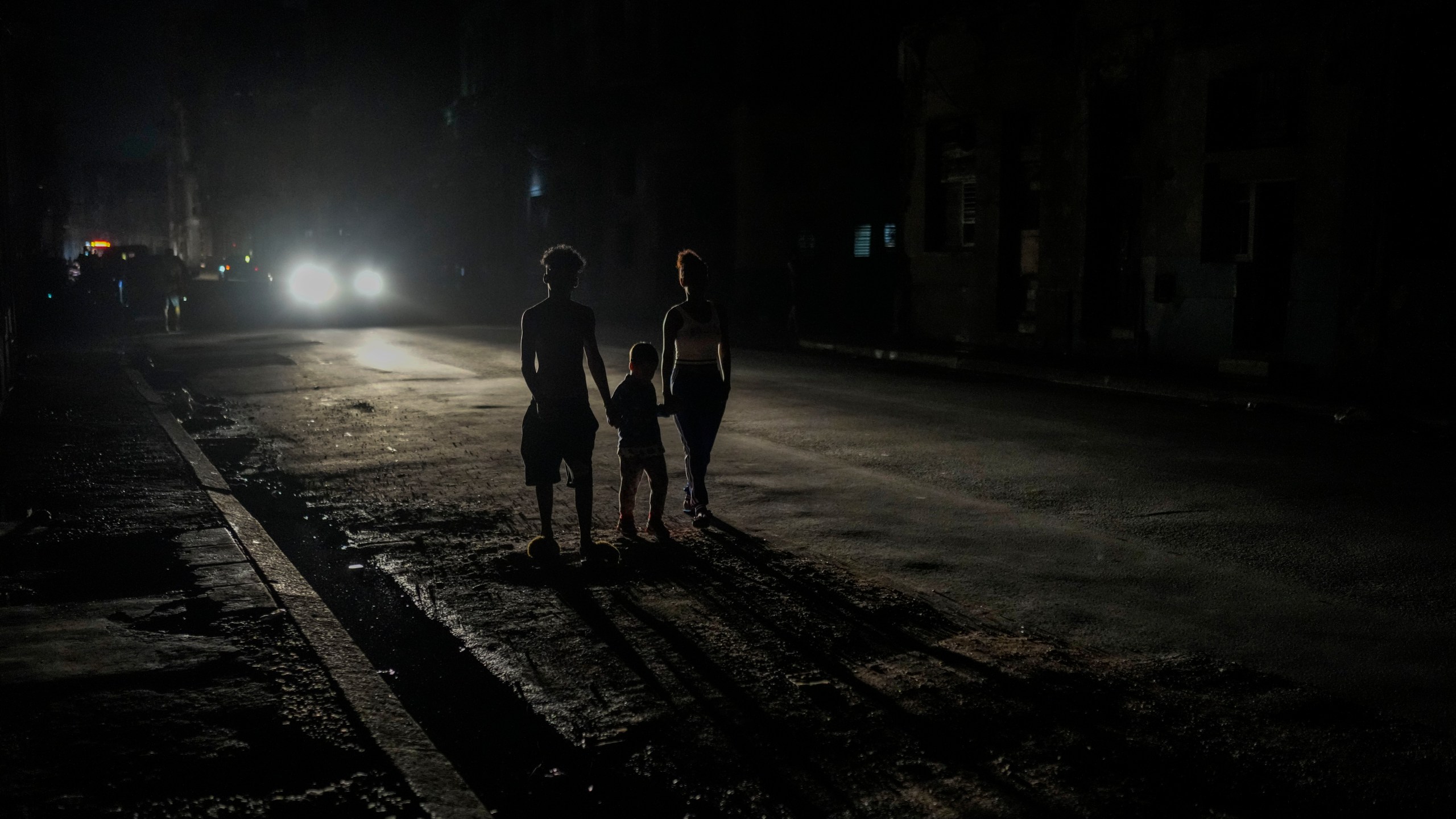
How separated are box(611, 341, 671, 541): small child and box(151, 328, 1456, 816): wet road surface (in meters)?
0.35

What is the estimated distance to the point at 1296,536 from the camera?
24.4ft

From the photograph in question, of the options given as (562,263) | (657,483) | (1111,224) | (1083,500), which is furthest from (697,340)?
(1111,224)

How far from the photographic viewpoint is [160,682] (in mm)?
4742

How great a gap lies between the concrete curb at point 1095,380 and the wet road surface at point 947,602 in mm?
1790

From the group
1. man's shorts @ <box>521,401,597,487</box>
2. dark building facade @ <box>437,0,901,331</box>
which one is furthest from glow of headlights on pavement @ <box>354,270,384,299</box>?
man's shorts @ <box>521,401,597,487</box>

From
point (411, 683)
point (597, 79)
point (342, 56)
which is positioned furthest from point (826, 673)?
point (342, 56)

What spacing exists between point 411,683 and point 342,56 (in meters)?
69.6

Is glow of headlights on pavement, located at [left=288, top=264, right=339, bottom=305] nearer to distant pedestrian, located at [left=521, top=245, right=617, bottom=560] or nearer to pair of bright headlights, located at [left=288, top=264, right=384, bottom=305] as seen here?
pair of bright headlights, located at [left=288, top=264, right=384, bottom=305]

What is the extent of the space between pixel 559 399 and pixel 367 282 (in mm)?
39041

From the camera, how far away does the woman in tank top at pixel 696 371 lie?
7.80 metres

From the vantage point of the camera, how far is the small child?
721 cm

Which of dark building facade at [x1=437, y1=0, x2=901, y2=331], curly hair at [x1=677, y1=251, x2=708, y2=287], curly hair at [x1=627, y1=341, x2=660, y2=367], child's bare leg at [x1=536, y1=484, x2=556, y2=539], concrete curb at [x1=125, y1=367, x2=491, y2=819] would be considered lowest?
concrete curb at [x1=125, y1=367, x2=491, y2=819]

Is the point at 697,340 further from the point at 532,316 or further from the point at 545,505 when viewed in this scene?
the point at 545,505

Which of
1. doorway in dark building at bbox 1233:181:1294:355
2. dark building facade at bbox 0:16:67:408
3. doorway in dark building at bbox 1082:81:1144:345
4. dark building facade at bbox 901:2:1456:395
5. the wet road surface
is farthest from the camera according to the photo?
doorway in dark building at bbox 1082:81:1144:345
